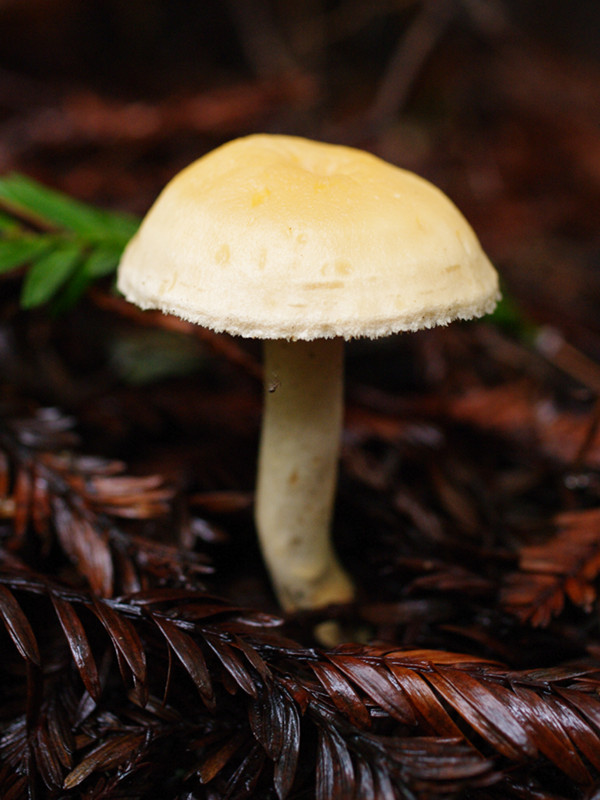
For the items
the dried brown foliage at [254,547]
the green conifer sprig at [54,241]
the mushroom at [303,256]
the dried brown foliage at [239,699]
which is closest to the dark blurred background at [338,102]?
the dried brown foliage at [254,547]

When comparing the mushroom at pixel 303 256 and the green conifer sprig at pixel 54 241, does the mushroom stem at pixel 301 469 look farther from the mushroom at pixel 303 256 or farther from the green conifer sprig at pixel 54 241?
the green conifer sprig at pixel 54 241

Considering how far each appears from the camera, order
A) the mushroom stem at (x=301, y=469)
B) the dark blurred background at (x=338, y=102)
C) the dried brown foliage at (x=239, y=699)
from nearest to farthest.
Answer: the dried brown foliage at (x=239, y=699) < the mushroom stem at (x=301, y=469) < the dark blurred background at (x=338, y=102)

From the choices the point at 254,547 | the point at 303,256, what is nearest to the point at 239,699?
the point at 254,547

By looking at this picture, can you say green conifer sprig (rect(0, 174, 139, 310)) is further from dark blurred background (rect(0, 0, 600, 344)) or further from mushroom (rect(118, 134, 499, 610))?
dark blurred background (rect(0, 0, 600, 344))

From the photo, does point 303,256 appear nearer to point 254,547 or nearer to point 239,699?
point 239,699

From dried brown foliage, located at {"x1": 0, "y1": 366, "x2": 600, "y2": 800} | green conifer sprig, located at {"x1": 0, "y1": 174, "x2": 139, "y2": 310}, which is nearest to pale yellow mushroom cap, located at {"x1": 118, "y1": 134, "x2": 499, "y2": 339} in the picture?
green conifer sprig, located at {"x1": 0, "y1": 174, "x2": 139, "y2": 310}

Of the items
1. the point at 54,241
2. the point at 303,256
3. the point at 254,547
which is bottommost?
the point at 254,547

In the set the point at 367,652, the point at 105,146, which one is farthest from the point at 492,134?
the point at 367,652
